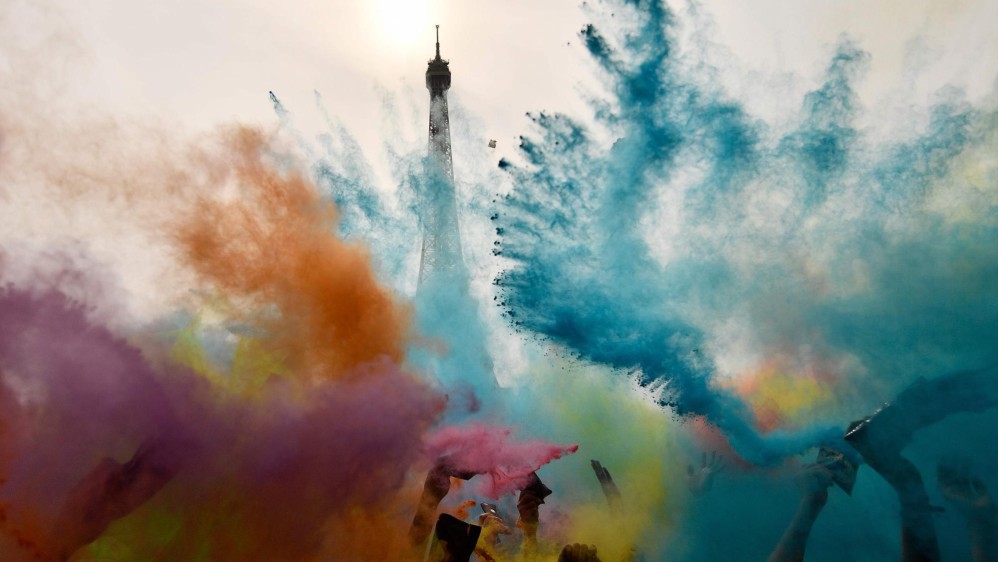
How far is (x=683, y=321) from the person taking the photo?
18.3 m

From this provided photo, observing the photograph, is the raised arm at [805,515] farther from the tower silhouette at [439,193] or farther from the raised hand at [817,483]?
the tower silhouette at [439,193]

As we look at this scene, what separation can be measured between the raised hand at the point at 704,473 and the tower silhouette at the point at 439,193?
10.3 m

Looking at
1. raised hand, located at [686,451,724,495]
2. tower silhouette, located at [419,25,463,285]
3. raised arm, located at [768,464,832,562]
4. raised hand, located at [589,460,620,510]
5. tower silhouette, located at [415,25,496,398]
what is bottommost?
raised arm, located at [768,464,832,562]

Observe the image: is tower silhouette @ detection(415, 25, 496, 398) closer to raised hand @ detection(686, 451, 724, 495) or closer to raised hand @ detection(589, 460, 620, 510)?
Answer: raised hand @ detection(589, 460, 620, 510)

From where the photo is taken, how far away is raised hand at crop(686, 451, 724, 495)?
19.2m

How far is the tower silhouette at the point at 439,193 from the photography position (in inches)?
945

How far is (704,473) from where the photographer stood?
1936cm

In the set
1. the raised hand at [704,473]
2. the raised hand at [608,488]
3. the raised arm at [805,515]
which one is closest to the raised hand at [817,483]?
the raised arm at [805,515]

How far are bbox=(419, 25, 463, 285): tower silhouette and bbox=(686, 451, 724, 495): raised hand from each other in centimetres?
1032

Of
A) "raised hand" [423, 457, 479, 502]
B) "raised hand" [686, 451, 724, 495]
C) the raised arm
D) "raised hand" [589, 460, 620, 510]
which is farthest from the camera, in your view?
"raised hand" [686, 451, 724, 495]

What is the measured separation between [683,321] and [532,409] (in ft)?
17.9

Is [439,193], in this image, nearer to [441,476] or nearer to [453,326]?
[453,326]

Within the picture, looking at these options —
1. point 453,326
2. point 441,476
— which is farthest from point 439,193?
point 441,476

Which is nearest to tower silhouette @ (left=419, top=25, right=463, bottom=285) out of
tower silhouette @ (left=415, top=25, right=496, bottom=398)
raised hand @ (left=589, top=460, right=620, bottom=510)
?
tower silhouette @ (left=415, top=25, right=496, bottom=398)
